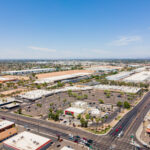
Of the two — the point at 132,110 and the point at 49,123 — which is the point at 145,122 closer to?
the point at 132,110

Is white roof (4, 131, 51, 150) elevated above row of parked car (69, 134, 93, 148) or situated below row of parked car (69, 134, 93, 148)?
above

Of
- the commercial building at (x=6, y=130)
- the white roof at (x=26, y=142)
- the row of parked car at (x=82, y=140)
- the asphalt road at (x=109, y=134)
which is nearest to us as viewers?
the white roof at (x=26, y=142)

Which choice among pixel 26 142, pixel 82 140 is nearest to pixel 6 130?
pixel 26 142

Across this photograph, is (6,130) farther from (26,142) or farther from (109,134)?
(109,134)

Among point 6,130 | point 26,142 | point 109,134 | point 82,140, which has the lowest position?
point 109,134

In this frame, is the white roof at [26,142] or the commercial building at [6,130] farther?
the commercial building at [6,130]

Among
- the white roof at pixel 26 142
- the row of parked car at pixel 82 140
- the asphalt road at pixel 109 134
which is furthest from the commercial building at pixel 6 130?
the row of parked car at pixel 82 140

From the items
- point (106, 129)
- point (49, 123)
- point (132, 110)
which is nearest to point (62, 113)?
point (49, 123)

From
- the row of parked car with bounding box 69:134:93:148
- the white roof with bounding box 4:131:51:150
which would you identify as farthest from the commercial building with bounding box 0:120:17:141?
the row of parked car with bounding box 69:134:93:148

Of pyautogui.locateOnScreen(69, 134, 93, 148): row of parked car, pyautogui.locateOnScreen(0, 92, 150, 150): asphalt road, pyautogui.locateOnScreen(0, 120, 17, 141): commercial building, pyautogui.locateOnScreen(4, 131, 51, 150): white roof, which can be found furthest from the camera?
→ pyautogui.locateOnScreen(0, 120, 17, 141): commercial building

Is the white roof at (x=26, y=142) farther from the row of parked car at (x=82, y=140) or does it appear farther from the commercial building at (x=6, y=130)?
the row of parked car at (x=82, y=140)

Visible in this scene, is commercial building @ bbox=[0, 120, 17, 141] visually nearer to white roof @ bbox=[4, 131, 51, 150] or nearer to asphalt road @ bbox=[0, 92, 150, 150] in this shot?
white roof @ bbox=[4, 131, 51, 150]
